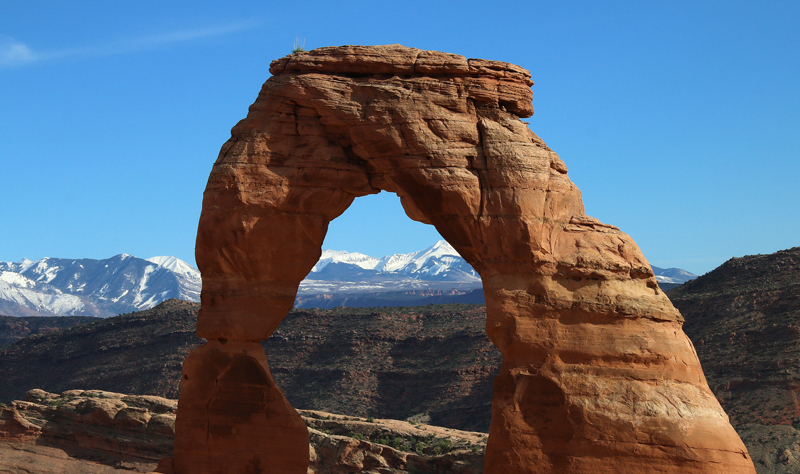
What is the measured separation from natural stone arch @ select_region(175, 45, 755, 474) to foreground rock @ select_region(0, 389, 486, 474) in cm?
542

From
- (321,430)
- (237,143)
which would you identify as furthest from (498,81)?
(321,430)

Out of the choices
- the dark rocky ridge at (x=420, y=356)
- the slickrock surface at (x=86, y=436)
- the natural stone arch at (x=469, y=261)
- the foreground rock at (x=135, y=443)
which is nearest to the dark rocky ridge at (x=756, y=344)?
the dark rocky ridge at (x=420, y=356)

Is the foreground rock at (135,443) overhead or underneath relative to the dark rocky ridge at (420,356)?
underneath

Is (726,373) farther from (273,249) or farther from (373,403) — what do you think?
(273,249)

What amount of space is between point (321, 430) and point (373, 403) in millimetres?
27054

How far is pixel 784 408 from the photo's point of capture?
3812 centimetres

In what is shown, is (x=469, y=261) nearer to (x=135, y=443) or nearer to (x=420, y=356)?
(x=135, y=443)

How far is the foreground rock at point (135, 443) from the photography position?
24391 millimetres

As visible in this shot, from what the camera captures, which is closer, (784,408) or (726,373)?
(784,408)

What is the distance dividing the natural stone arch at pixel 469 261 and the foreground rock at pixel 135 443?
17.8 feet

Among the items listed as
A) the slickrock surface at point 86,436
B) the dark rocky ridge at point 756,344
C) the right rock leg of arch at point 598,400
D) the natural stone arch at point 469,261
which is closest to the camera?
the right rock leg of arch at point 598,400

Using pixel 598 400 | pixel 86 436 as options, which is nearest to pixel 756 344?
pixel 598 400

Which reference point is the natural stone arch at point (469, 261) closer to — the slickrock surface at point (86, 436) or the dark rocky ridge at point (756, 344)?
the slickrock surface at point (86, 436)

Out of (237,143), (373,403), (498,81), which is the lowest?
(373,403)
